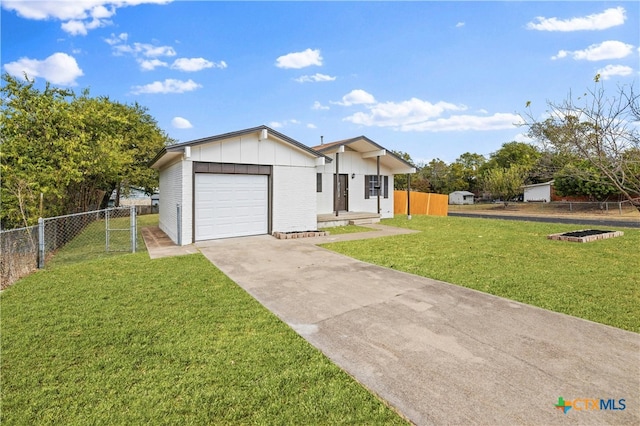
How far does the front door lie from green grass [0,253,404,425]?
11.2 meters

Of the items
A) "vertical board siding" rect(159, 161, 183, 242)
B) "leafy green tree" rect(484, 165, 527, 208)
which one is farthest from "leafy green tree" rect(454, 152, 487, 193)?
"vertical board siding" rect(159, 161, 183, 242)

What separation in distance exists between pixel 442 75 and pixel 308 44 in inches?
251

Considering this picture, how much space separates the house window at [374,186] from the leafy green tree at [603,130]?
12642mm

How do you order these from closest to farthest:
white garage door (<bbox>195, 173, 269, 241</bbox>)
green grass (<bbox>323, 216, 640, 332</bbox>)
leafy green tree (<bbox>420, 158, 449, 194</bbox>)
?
green grass (<bbox>323, 216, 640, 332</bbox>) < white garage door (<bbox>195, 173, 269, 241</bbox>) < leafy green tree (<bbox>420, 158, 449, 194</bbox>)

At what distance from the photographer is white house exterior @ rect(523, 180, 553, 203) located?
35031mm

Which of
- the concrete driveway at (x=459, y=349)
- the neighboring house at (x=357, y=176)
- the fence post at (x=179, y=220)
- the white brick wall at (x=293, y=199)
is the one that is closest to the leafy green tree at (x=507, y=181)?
the neighboring house at (x=357, y=176)

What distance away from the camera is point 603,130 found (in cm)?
309

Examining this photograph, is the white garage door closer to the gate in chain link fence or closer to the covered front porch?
the gate in chain link fence

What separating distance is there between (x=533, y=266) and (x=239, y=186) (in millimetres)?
7941

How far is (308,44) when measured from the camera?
1505 cm

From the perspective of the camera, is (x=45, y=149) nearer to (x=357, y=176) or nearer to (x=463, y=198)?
(x=357, y=176)
